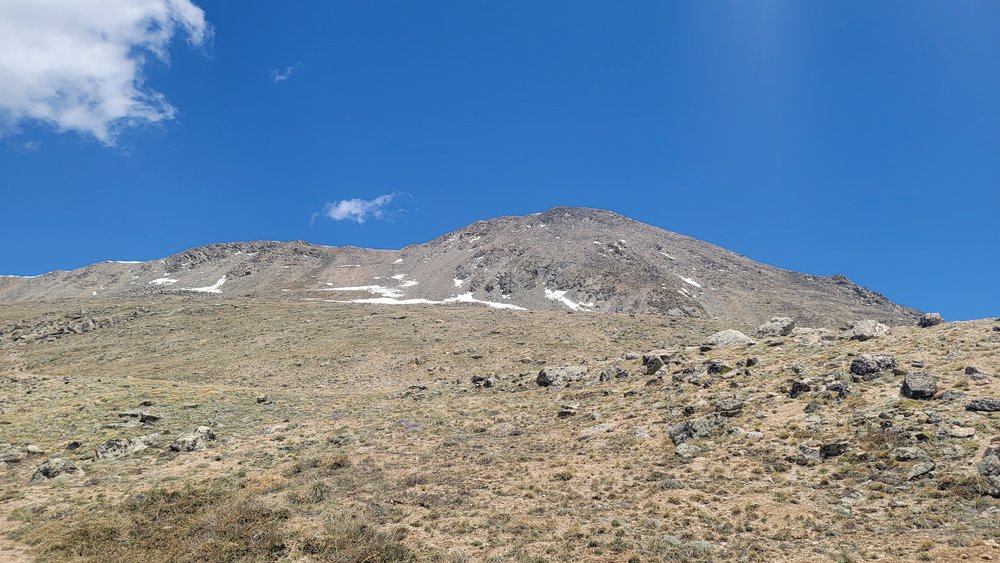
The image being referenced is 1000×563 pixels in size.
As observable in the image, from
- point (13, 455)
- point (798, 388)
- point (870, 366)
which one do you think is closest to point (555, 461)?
point (798, 388)

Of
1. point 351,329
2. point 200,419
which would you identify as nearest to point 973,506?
point 200,419

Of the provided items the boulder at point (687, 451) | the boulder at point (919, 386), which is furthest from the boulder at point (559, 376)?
the boulder at point (919, 386)

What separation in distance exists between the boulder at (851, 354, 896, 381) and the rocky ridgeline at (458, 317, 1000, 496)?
5 cm

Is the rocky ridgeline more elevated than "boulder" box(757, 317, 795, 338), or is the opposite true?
"boulder" box(757, 317, 795, 338)

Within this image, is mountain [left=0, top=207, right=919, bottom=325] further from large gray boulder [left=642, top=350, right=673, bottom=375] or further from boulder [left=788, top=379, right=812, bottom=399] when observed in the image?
boulder [left=788, top=379, right=812, bottom=399]

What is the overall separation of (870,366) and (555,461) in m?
15.5

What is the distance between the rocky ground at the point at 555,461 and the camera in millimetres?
15086

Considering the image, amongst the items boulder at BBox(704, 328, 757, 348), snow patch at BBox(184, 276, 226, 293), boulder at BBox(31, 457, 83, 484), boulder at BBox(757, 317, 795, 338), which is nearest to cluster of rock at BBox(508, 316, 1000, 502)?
boulder at BBox(704, 328, 757, 348)

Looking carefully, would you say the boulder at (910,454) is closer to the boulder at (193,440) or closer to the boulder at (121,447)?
the boulder at (193,440)

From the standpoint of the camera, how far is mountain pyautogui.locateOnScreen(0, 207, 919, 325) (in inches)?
4213

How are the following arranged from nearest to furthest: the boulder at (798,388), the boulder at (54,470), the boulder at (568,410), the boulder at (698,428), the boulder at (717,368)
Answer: the boulder at (54,470), the boulder at (698,428), the boulder at (798,388), the boulder at (568,410), the boulder at (717,368)

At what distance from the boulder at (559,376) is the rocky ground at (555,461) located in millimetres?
158

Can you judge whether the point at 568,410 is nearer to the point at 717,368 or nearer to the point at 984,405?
the point at 717,368

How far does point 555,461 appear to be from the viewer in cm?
2272
